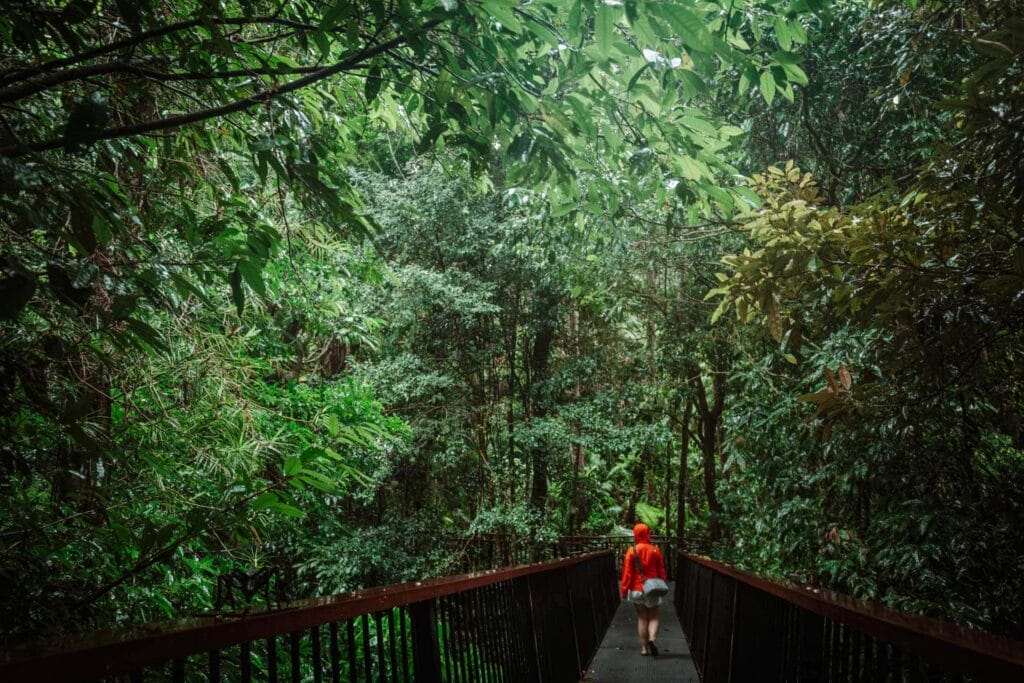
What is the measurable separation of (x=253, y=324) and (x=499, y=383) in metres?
7.28

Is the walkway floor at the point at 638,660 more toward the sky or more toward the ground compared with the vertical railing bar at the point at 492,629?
more toward the ground

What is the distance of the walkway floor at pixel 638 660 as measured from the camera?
586 cm

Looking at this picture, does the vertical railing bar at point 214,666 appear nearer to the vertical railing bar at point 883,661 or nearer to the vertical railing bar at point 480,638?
the vertical railing bar at point 883,661

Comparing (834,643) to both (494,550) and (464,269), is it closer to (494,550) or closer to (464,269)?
(464,269)

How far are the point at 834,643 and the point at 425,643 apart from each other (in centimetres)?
128

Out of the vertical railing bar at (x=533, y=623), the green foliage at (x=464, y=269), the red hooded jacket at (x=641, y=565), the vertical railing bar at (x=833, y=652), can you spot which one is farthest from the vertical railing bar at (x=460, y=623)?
the red hooded jacket at (x=641, y=565)

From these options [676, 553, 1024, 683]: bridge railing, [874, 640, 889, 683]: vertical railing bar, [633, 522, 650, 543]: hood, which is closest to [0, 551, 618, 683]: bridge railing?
[676, 553, 1024, 683]: bridge railing

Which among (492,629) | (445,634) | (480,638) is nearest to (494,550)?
(492,629)

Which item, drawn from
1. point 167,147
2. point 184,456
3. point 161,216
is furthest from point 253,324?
point 167,147

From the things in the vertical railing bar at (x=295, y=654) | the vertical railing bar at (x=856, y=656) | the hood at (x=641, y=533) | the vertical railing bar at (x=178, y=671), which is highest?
the vertical railing bar at (x=178, y=671)

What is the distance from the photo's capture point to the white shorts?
712cm

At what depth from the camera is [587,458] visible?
49.5ft

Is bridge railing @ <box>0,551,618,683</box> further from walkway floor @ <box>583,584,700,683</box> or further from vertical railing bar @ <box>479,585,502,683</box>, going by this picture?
walkway floor @ <box>583,584,700,683</box>

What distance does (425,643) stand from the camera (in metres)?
2.23
